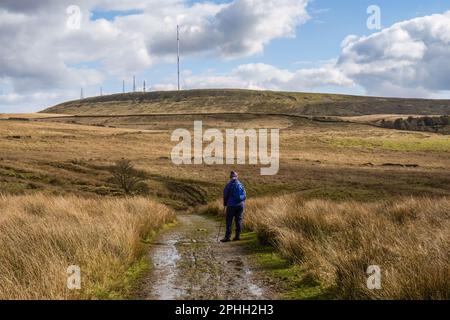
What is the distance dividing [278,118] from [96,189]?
10027cm

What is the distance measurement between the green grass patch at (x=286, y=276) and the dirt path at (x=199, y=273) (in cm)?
32

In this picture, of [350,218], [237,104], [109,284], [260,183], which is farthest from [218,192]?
[237,104]

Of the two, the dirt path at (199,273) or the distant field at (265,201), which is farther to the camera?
the dirt path at (199,273)

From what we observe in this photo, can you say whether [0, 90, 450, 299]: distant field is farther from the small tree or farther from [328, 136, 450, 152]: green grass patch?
the small tree

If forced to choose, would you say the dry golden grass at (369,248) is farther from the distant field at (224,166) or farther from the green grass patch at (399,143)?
the green grass patch at (399,143)

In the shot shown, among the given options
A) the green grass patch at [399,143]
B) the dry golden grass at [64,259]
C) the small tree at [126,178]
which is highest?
the dry golden grass at [64,259]

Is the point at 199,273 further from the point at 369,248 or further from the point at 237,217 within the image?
the point at 237,217

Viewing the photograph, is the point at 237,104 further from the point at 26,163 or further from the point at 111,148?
the point at 26,163

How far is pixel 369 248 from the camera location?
377 inches
